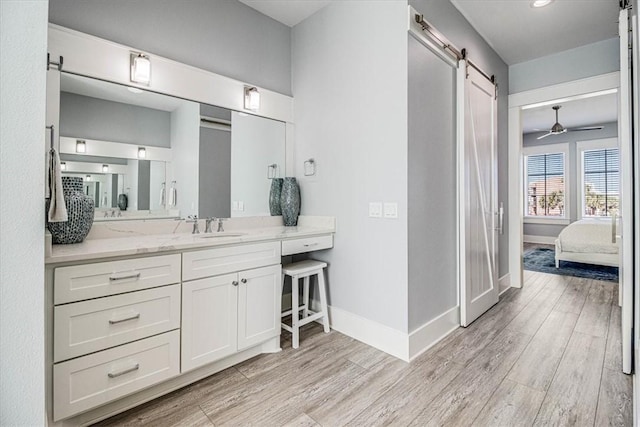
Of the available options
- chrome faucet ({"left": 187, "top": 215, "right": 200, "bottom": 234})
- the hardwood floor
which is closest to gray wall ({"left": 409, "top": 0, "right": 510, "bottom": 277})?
the hardwood floor

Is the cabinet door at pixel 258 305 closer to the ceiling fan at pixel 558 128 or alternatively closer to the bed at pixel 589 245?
the bed at pixel 589 245

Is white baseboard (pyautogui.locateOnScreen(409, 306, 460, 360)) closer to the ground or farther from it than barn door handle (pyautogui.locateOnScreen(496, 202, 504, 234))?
closer to the ground

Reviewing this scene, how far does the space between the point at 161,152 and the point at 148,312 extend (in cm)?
126

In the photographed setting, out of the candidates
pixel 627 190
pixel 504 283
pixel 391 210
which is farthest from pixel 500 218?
pixel 391 210

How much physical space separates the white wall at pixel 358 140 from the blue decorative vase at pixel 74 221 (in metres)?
1.76

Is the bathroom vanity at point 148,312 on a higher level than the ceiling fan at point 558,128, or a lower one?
lower

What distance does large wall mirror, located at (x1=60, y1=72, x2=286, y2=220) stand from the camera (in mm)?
2002

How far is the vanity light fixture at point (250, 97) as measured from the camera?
276 centimetres

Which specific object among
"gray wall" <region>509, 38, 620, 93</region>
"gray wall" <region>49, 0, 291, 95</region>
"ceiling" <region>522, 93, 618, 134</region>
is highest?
"ceiling" <region>522, 93, 618, 134</region>

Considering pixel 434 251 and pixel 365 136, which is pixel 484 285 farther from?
pixel 365 136

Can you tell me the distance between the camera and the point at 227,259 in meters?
2.00

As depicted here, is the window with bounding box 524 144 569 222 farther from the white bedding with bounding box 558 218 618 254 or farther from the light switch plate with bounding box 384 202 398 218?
the light switch plate with bounding box 384 202 398 218

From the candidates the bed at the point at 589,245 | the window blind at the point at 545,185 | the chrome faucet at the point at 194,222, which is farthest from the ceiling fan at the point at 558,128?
the chrome faucet at the point at 194,222

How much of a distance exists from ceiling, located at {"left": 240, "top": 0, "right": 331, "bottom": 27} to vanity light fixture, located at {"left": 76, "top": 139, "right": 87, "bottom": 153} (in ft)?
5.95
